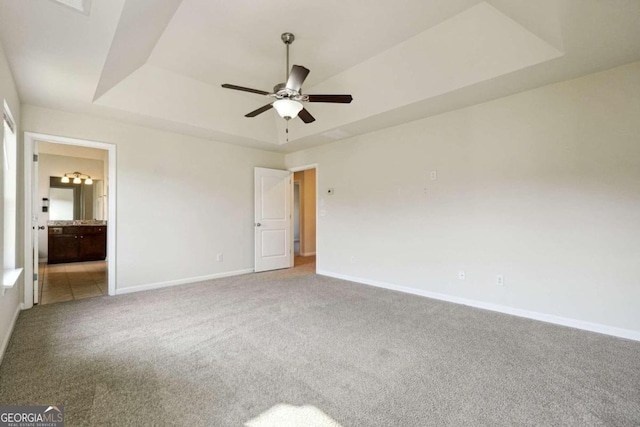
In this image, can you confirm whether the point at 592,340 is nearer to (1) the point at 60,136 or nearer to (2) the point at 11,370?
(2) the point at 11,370

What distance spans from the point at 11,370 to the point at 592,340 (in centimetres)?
461

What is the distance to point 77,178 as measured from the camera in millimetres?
7297

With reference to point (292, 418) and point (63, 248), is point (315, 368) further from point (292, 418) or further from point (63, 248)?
point (63, 248)

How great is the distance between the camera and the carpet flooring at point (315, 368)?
161 cm

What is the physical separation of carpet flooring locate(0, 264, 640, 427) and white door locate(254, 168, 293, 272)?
218 centimetres

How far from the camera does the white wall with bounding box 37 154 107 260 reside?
22.6 ft

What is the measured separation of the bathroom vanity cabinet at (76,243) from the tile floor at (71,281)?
23cm

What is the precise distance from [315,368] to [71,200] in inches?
328

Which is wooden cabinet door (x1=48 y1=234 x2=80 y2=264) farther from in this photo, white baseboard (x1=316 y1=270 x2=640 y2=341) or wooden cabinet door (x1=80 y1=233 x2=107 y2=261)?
white baseboard (x1=316 y1=270 x2=640 y2=341)

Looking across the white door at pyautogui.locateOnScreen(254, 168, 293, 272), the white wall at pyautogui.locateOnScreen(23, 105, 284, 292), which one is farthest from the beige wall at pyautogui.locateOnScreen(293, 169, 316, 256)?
the white wall at pyautogui.locateOnScreen(23, 105, 284, 292)

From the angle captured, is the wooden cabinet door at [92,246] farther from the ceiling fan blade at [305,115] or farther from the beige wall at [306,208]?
the ceiling fan blade at [305,115]

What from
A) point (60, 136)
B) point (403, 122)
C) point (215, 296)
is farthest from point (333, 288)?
point (60, 136)

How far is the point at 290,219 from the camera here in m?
5.93

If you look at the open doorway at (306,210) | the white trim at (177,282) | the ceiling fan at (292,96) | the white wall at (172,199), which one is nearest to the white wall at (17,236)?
the white wall at (172,199)
